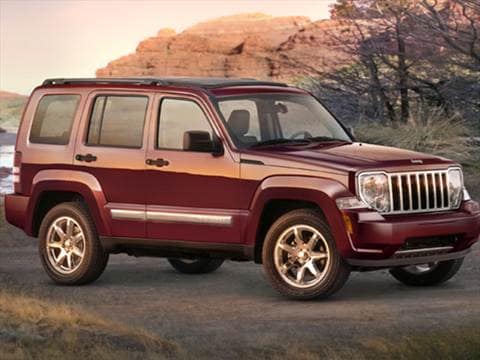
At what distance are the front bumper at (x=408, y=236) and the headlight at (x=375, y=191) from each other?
82 mm

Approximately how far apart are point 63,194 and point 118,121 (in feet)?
3.25

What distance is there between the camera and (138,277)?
12.8 meters

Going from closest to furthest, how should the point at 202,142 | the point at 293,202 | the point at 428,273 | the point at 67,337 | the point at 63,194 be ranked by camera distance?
the point at 67,337 < the point at 293,202 < the point at 202,142 < the point at 428,273 < the point at 63,194

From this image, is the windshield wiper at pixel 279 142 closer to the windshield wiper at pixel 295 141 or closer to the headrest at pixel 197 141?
the windshield wiper at pixel 295 141

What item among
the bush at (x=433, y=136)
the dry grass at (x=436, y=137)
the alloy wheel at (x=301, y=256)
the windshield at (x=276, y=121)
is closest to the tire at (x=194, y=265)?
the windshield at (x=276, y=121)

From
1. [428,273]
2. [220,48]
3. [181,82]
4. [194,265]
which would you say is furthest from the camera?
[220,48]

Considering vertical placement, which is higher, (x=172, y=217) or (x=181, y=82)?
(x=181, y=82)

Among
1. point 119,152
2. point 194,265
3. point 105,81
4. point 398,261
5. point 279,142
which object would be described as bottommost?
point 194,265

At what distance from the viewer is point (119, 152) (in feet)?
37.9

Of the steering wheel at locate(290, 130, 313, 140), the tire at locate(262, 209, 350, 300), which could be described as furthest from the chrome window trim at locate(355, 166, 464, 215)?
the steering wheel at locate(290, 130, 313, 140)

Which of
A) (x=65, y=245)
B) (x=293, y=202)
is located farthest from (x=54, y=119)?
(x=293, y=202)

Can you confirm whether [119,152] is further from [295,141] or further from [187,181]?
[295,141]

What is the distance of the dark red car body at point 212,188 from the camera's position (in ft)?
33.8

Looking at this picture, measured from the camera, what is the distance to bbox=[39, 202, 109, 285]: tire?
11.8 meters
